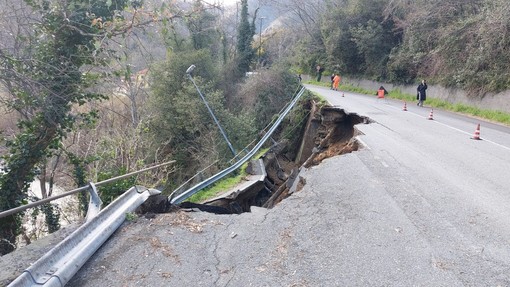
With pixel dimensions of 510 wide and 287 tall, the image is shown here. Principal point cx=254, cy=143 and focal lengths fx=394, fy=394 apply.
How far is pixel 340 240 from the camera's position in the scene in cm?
462

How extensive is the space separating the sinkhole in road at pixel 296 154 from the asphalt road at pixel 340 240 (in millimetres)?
1255

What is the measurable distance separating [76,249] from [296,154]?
18259 millimetres

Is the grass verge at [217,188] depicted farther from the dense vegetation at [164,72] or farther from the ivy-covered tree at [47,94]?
the ivy-covered tree at [47,94]

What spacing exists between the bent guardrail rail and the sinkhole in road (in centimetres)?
133

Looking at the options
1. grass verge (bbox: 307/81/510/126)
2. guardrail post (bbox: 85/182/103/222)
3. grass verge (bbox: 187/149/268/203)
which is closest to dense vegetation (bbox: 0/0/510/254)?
grass verge (bbox: 187/149/268/203)

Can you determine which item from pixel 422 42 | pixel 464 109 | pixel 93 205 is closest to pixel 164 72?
pixel 422 42

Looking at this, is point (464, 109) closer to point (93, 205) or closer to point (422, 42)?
point (422, 42)

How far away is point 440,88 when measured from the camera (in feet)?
79.0

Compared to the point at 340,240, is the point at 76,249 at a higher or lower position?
higher

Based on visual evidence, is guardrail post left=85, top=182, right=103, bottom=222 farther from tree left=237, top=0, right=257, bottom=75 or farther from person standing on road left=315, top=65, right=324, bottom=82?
person standing on road left=315, top=65, right=324, bottom=82

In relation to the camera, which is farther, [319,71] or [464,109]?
[319,71]

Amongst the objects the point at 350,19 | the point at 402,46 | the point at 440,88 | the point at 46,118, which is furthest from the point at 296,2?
the point at 46,118

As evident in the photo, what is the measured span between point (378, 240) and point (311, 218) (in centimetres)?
97

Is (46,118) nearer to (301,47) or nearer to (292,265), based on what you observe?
(292,265)
